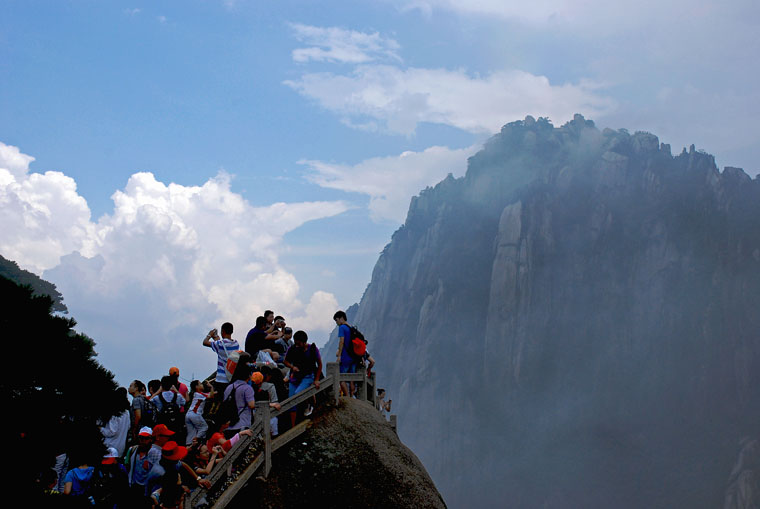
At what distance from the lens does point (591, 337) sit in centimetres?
16938

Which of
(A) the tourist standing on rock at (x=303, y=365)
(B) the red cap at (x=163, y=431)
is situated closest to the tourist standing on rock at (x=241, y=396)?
(B) the red cap at (x=163, y=431)

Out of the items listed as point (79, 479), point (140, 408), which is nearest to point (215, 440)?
point (79, 479)

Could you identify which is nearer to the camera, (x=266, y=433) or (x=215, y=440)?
(x=215, y=440)

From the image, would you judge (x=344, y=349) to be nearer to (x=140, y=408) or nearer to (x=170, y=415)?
(x=170, y=415)

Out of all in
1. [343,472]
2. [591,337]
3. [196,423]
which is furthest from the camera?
[591,337]

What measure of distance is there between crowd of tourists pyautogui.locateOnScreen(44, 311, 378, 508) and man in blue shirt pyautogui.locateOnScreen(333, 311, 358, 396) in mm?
26

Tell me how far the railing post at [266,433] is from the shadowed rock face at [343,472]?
29 cm

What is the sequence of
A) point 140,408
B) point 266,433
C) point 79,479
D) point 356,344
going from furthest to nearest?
1. point 356,344
2. point 140,408
3. point 266,433
4. point 79,479

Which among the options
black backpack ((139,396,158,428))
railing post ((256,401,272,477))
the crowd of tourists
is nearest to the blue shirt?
the crowd of tourists

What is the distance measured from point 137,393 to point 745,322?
170075 mm

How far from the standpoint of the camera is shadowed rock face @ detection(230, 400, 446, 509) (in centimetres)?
1283

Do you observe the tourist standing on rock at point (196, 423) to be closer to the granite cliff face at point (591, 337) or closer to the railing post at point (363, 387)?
the railing post at point (363, 387)

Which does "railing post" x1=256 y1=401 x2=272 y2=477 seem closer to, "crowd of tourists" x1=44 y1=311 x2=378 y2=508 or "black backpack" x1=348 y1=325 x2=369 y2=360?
"crowd of tourists" x1=44 y1=311 x2=378 y2=508

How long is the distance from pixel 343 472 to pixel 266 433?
7.06 feet
